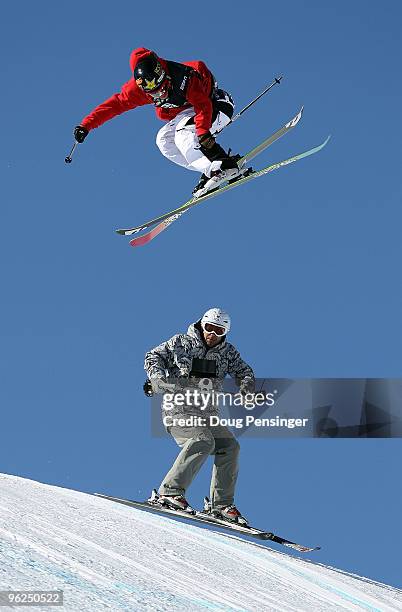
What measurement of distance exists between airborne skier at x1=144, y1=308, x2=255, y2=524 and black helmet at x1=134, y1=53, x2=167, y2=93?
2785 millimetres

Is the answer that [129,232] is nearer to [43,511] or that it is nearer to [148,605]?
[43,511]

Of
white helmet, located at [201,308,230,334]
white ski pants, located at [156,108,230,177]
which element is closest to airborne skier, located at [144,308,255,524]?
white helmet, located at [201,308,230,334]

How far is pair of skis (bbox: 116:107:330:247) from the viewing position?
11.4 meters

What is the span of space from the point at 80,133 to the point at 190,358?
3306 mm

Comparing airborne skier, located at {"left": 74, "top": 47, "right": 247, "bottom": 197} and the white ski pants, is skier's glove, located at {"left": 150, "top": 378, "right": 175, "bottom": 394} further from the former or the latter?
the white ski pants

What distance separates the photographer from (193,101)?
10.5 m

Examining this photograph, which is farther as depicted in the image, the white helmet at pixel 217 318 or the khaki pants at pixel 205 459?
the white helmet at pixel 217 318

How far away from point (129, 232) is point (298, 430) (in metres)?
3.26

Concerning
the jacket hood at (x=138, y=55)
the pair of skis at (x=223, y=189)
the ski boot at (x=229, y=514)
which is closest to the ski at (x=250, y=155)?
the pair of skis at (x=223, y=189)

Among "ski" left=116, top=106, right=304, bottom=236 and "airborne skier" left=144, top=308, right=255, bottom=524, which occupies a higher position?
"ski" left=116, top=106, right=304, bottom=236

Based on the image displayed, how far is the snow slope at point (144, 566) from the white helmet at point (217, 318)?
1815 mm

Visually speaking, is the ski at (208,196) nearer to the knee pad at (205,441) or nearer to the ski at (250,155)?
the ski at (250,155)

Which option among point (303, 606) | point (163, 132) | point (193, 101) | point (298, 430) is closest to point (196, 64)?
point (193, 101)

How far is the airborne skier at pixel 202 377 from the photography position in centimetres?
838
